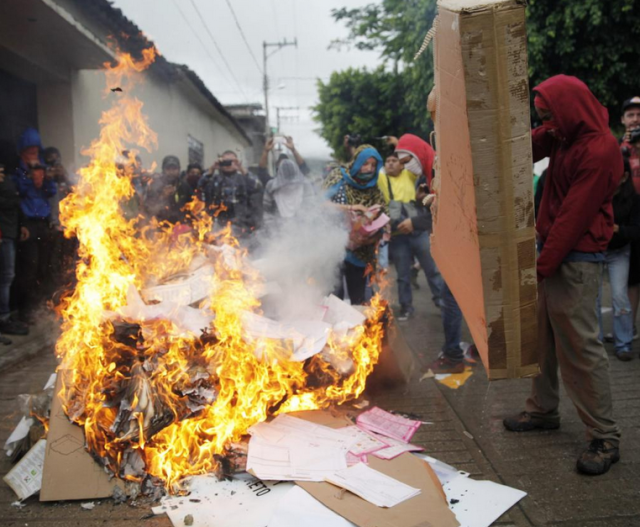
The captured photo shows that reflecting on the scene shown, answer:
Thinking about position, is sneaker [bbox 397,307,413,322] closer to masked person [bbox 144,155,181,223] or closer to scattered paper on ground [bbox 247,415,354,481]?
masked person [bbox 144,155,181,223]

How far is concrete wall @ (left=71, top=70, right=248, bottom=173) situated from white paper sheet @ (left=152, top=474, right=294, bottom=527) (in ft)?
22.3

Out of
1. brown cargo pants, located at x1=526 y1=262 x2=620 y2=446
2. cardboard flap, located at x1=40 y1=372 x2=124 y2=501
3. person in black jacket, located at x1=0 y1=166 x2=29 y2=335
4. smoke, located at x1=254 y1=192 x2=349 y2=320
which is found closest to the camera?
cardboard flap, located at x1=40 y1=372 x2=124 y2=501

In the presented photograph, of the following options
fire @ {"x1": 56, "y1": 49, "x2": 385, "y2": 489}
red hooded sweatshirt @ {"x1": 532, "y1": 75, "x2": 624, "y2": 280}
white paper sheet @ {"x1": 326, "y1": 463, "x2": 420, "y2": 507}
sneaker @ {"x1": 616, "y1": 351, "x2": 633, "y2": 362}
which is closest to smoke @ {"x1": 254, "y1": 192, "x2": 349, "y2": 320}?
fire @ {"x1": 56, "y1": 49, "x2": 385, "y2": 489}

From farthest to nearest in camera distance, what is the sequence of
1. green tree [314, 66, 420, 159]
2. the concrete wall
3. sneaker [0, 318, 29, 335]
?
green tree [314, 66, 420, 159] → the concrete wall → sneaker [0, 318, 29, 335]

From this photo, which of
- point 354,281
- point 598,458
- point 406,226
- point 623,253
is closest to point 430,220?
point 406,226

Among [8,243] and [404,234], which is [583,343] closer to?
[404,234]

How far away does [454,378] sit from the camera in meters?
4.75

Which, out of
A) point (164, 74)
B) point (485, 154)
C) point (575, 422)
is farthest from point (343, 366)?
point (164, 74)

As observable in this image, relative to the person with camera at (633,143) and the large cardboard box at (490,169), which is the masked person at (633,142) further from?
the large cardboard box at (490,169)

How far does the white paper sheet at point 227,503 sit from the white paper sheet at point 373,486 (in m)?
0.31

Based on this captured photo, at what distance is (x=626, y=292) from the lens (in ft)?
17.3

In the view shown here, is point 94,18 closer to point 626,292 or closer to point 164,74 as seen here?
point 164,74

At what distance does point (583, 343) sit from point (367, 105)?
21.2m

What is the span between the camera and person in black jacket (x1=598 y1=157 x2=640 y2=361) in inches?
201
